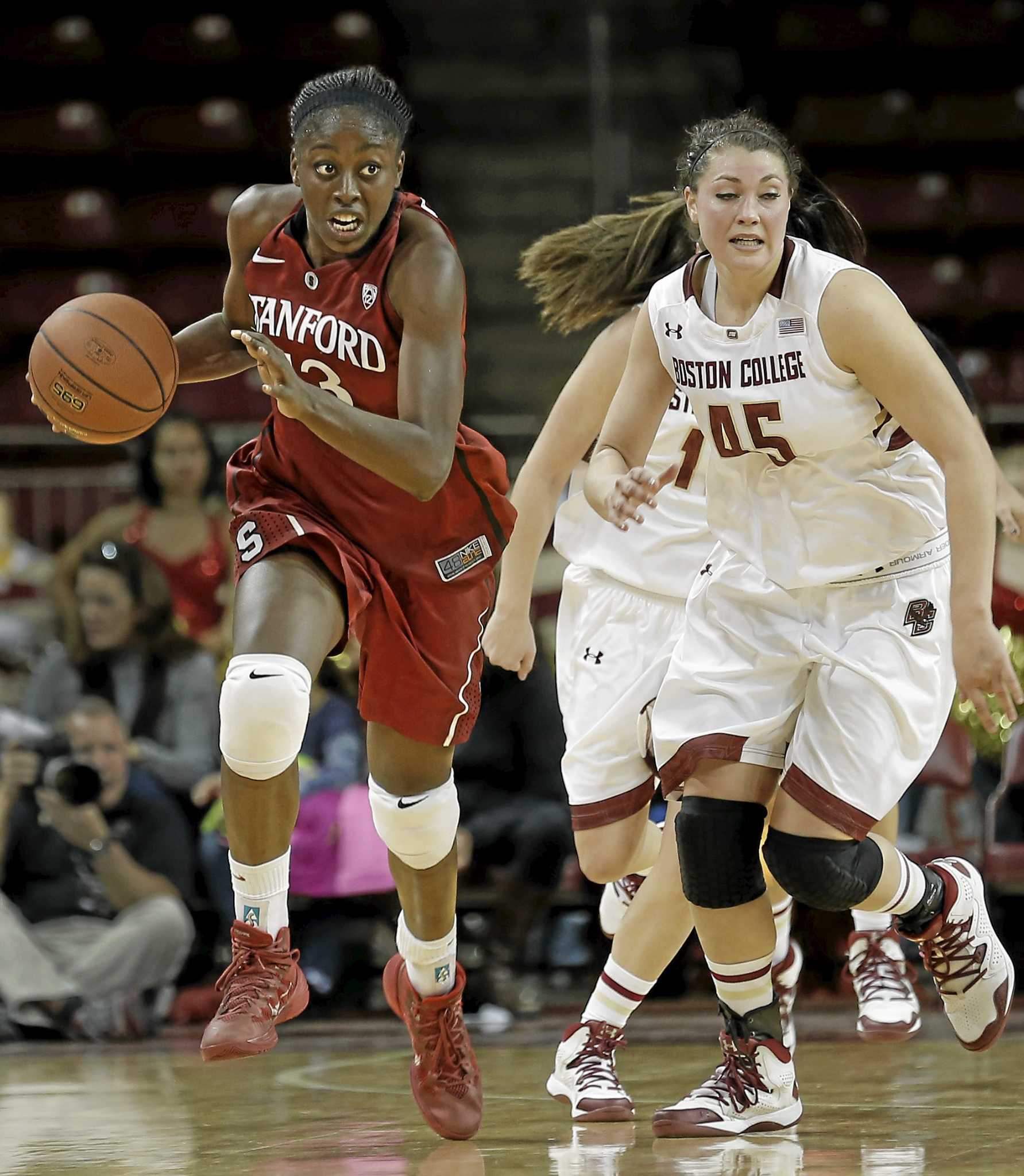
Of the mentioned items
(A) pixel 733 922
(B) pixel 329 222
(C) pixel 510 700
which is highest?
(B) pixel 329 222

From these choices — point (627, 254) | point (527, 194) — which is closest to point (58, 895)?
point (627, 254)

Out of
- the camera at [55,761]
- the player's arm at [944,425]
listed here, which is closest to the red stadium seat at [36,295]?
the camera at [55,761]

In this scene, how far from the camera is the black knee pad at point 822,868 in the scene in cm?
328

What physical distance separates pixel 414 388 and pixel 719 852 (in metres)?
1.01

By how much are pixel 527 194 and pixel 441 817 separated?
23.9 ft

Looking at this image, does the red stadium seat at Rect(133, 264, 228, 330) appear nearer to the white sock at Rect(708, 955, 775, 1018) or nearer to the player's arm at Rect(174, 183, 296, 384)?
the player's arm at Rect(174, 183, 296, 384)

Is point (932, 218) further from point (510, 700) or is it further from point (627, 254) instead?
point (627, 254)

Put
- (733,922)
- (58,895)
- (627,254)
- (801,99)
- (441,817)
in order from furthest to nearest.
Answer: (801,99)
(58,895)
(627,254)
(441,817)
(733,922)

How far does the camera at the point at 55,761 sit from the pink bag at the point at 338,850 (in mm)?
684

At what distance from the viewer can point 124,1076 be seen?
4777mm

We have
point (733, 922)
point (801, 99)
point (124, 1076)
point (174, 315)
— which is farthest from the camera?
point (801, 99)

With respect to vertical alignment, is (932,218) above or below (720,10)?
below

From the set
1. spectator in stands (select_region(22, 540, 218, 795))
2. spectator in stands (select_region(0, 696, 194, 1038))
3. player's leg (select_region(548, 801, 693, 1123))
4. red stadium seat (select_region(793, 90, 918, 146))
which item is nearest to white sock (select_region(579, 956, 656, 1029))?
player's leg (select_region(548, 801, 693, 1123))

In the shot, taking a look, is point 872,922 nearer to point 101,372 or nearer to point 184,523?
point 101,372
